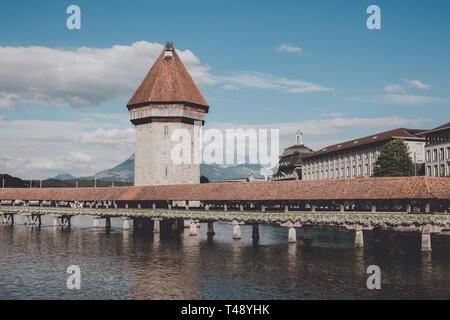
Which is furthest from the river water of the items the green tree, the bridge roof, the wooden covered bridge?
the green tree

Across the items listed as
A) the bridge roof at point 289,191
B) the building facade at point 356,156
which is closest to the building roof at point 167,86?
the bridge roof at point 289,191

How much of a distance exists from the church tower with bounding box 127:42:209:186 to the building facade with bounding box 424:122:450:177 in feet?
112

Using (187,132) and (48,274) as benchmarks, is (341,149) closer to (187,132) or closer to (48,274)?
(187,132)

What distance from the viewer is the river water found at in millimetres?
23781

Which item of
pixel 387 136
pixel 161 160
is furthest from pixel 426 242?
pixel 387 136

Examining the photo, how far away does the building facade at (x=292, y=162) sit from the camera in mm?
114125

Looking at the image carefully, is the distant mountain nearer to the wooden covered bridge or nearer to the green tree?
the wooden covered bridge

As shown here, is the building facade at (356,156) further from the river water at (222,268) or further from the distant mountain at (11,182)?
the distant mountain at (11,182)

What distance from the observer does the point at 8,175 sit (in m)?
131

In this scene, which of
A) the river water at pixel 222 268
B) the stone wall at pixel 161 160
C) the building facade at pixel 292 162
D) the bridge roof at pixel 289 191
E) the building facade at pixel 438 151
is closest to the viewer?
the river water at pixel 222 268

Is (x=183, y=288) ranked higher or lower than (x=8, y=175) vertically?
lower

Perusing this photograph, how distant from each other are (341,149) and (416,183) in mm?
53365

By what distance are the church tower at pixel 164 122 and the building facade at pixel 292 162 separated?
162 ft
